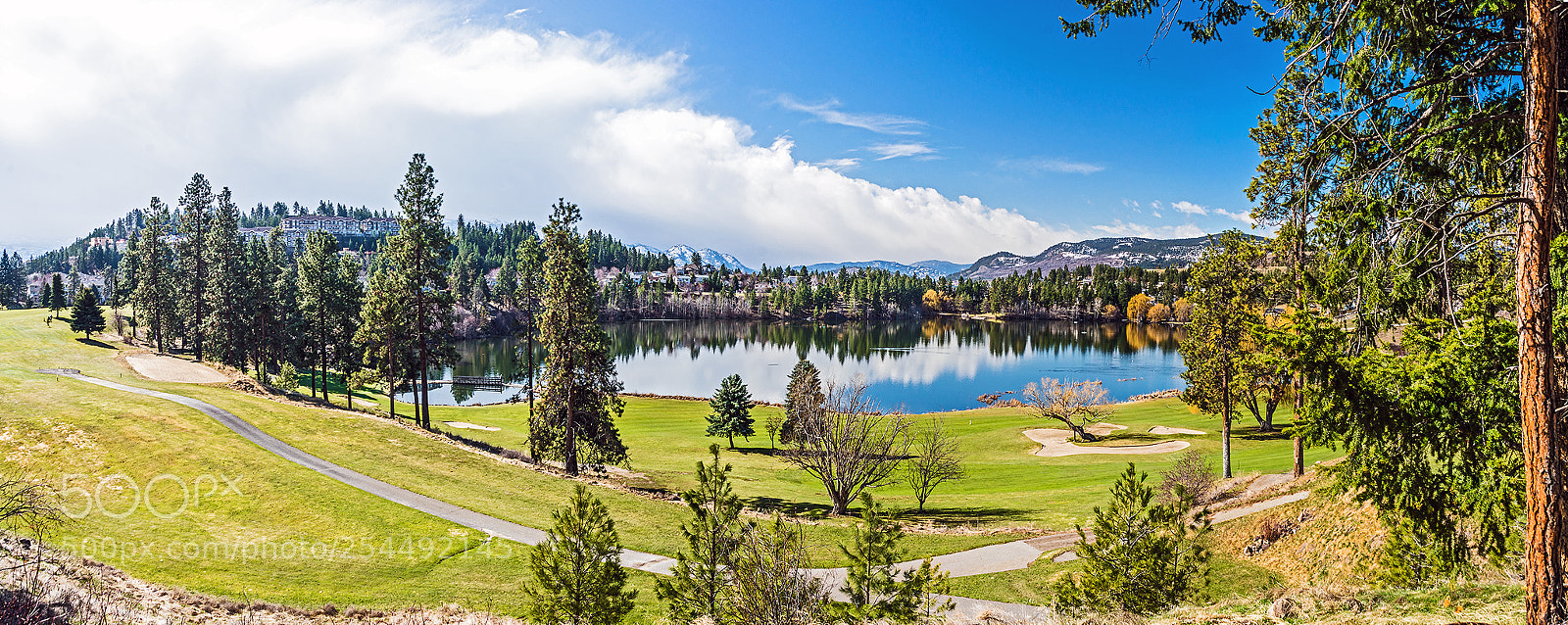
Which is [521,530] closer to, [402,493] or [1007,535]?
[402,493]

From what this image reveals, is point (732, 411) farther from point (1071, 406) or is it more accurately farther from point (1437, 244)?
point (1437, 244)

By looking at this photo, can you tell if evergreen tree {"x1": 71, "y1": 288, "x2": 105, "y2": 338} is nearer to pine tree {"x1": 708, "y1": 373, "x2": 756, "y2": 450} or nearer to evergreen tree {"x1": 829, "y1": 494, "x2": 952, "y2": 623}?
pine tree {"x1": 708, "y1": 373, "x2": 756, "y2": 450}

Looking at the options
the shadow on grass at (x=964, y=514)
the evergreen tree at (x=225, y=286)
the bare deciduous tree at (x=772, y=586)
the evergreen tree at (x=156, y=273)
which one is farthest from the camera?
the evergreen tree at (x=156, y=273)

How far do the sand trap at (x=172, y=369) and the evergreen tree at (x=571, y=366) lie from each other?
77.2ft

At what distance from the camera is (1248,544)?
17625mm

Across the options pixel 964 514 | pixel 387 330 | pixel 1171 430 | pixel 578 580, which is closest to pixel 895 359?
pixel 1171 430

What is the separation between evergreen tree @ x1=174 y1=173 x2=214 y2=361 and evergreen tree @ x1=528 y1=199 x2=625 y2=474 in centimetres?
3696

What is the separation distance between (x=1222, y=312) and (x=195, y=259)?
2545 inches

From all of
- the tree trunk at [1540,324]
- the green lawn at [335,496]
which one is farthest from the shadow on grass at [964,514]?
the tree trunk at [1540,324]

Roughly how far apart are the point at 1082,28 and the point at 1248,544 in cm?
1565

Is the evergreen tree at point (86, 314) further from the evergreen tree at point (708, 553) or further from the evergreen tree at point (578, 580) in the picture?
the evergreen tree at point (708, 553)

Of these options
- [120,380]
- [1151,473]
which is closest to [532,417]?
[120,380]

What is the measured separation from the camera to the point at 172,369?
42031mm

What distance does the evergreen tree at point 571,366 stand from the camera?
27.5 metres
